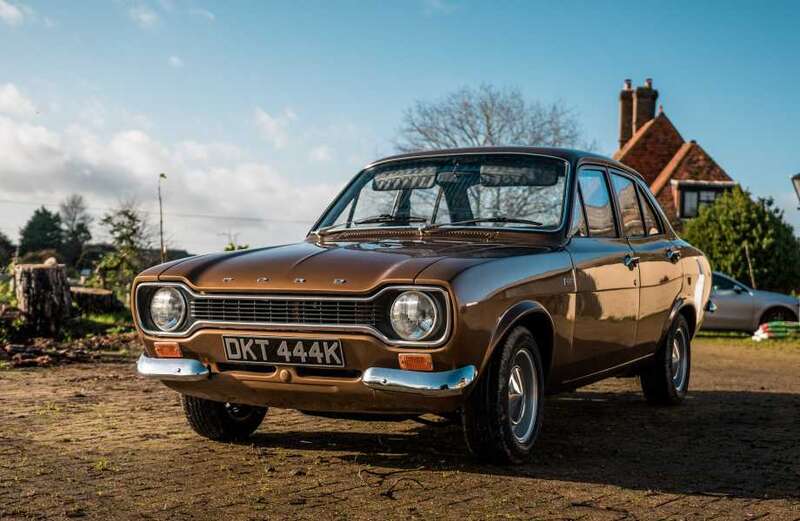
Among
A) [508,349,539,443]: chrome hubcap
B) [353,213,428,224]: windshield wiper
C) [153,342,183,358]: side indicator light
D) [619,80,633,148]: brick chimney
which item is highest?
[619,80,633,148]: brick chimney

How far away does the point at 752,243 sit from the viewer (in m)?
28.6

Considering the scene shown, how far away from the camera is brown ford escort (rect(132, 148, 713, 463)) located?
4637 millimetres

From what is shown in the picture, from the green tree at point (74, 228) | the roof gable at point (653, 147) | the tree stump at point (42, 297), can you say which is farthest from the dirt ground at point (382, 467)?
the green tree at point (74, 228)

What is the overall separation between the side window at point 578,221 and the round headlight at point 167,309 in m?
2.39

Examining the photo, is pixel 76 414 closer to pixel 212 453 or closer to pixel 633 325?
pixel 212 453

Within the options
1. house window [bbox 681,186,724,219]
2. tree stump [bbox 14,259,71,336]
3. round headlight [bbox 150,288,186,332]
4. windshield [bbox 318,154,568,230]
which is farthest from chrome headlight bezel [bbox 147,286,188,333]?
house window [bbox 681,186,724,219]

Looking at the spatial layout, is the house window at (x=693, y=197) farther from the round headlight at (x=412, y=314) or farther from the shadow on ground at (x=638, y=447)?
the round headlight at (x=412, y=314)

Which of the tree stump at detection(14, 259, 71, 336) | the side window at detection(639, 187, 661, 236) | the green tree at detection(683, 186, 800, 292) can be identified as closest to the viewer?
the side window at detection(639, 187, 661, 236)

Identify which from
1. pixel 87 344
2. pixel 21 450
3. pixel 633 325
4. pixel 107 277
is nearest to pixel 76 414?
pixel 21 450

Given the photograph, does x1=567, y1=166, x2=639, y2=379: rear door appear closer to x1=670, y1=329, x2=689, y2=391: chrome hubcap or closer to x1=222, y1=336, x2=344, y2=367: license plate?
x1=670, y1=329, x2=689, y2=391: chrome hubcap

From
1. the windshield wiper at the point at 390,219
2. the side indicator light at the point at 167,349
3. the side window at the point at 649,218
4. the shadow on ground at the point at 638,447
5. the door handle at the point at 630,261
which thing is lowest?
the shadow on ground at the point at 638,447

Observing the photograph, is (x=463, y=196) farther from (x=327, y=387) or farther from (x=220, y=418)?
(x=220, y=418)

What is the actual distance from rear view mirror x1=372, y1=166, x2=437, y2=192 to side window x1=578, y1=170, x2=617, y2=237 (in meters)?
0.98

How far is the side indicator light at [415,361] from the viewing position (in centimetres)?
459
